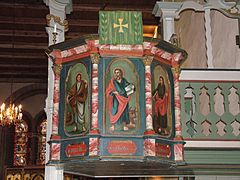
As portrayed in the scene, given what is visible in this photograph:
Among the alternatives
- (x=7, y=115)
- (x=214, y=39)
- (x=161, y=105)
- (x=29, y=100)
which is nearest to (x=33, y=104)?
(x=29, y=100)

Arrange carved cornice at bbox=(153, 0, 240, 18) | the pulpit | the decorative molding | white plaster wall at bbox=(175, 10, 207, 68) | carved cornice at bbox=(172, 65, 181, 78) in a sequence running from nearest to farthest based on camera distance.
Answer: the pulpit < carved cornice at bbox=(172, 65, 181, 78) < the decorative molding < carved cornice at bbox=(153, 0, 240, 18) < white plaster wall at bbox=(175, 10, 207, 68)

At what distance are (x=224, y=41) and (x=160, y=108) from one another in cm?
368

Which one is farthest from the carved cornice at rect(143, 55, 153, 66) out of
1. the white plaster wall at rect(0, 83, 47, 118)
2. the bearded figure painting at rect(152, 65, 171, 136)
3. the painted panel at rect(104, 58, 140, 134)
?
the white plaster wall at rect(0, 83, 47, 118)

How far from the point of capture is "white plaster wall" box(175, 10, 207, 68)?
10688mm

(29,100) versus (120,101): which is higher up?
(29,100)

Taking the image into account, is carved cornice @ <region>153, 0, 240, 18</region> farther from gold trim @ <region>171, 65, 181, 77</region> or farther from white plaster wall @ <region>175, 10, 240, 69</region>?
gold trim @ <region>171, 65, 181, 77</region>

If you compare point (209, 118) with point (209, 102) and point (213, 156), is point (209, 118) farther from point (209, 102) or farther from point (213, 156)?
point (213, 156)

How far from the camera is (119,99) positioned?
20.9 feet

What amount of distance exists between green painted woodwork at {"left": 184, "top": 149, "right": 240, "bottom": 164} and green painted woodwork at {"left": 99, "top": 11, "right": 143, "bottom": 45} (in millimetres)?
2244

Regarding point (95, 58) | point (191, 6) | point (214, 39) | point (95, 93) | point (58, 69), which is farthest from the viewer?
point (214, 39)

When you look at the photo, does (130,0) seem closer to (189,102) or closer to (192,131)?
(189,102)

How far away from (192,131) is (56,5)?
3.53 meters

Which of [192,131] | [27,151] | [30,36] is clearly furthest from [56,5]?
[27,151]

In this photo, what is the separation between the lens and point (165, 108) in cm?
674
